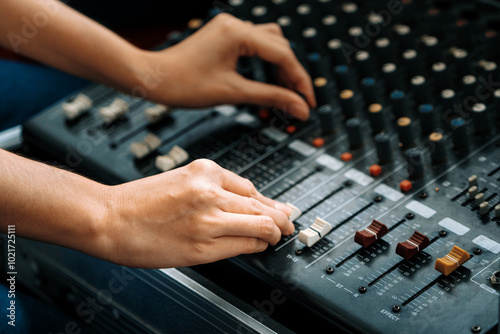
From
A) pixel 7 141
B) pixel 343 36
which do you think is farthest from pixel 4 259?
pixel 343 36

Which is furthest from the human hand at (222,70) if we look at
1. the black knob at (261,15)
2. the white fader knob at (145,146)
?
the black knob at (261,15)

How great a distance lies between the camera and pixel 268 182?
5.03ft

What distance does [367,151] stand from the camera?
1.56 m

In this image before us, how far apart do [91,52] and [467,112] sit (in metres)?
0.90

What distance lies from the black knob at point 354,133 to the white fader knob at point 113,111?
0.58 m

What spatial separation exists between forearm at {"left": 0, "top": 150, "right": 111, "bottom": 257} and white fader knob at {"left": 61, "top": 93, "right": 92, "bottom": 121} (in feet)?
1.69

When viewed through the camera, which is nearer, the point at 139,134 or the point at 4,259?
the point at 139,134

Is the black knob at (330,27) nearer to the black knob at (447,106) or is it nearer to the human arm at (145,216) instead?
the black knob at (447,106)

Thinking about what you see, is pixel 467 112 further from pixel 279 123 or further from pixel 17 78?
pixel 17 78

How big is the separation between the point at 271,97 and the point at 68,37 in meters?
0.52

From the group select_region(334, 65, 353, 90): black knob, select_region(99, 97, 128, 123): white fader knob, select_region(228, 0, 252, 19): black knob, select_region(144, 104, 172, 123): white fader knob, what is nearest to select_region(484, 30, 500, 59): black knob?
select_region(334, 65, 353, 90): black knob

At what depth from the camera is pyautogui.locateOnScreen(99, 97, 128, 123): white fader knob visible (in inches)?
70.9

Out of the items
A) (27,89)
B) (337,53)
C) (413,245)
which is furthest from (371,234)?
(27,89)

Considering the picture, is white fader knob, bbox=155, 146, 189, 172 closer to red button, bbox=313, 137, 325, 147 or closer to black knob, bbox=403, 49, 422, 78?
red button, bbox=313, 137, 325, 147
